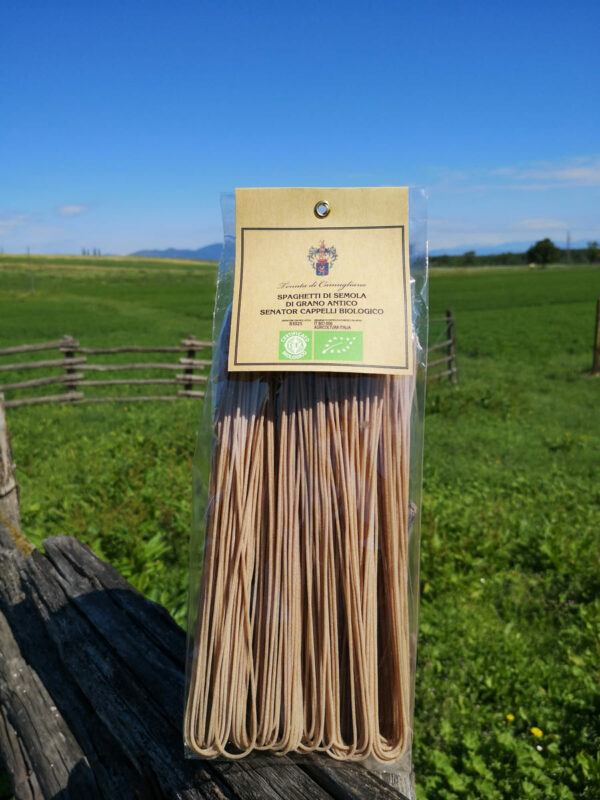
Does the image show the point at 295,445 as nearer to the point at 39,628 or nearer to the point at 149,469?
the point at 39,628

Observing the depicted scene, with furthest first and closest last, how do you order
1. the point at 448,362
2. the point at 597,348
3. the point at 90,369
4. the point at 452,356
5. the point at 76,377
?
the point at 448,362
the point at 452,356
the point at 597,348
the point at 90,369
the point at 76,377

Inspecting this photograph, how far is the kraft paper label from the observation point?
4.17ft

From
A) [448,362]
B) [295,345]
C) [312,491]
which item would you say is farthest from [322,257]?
[448,362]

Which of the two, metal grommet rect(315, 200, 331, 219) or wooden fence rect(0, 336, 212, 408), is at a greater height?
metal grommet rect(315, 200, 331, 219)

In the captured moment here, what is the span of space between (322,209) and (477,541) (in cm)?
458

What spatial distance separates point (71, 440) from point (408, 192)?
841 cm

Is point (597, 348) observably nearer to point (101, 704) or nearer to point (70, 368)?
point (70, 368)

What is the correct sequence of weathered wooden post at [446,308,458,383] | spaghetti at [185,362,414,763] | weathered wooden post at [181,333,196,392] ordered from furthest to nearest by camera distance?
weathered wooden post at [446,308,458,383]
weathered wooden post at [181,333,196,392]
spaghetti at [185,362,414,763]

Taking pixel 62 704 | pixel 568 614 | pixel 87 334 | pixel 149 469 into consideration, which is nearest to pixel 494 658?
pixel 568 614

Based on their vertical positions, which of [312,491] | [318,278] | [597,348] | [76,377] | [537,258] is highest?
[537,258]

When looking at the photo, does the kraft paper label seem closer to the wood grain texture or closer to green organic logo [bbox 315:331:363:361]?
green organic logo [bbox 315:331:363:361]

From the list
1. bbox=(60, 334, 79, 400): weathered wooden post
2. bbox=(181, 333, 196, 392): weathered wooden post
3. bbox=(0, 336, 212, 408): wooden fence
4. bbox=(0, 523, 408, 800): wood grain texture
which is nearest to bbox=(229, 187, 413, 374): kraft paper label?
bbox=(0, 523, 408, 800): wood grain texture

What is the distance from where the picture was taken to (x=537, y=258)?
102125mm

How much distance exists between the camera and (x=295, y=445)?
49.5 inches
